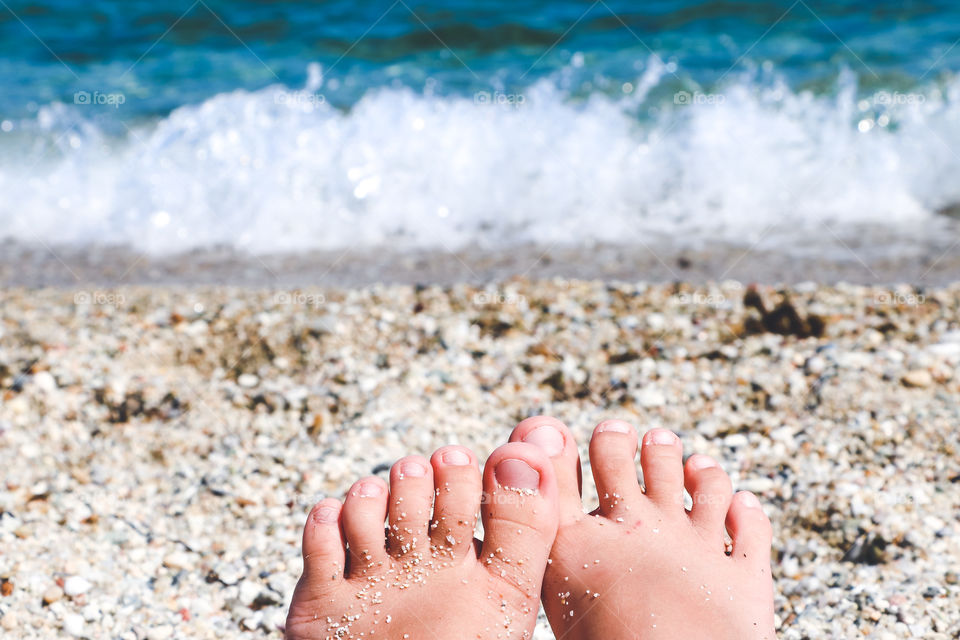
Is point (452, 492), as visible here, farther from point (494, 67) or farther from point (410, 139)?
point (494, 67)

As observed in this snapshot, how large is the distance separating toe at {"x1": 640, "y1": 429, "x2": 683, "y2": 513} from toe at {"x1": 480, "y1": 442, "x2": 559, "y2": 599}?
247 mm

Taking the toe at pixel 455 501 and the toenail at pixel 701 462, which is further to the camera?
the toenail at pixel 701 462

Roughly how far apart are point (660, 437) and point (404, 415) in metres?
0.65

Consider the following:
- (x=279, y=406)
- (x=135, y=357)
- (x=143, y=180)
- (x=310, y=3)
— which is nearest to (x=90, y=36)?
(x=310, y=3)

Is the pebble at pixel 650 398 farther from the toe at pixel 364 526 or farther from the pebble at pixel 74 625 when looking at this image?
the pebble at pixel 74 625

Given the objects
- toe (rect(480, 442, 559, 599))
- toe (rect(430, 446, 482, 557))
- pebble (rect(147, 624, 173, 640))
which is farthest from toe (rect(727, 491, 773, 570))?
pebble (rect(147, 624, 173, 640))

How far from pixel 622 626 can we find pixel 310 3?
221 inches

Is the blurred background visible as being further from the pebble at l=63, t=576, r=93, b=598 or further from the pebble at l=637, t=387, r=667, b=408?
the pebble at l=63, t=576, r=93, b=598

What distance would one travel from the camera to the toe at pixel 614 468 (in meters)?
1.72

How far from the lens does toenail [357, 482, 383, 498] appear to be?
1643 mm

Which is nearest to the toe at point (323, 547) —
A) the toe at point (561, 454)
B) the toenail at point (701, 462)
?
the toe at point (561, 454)

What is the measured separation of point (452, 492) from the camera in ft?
5.34

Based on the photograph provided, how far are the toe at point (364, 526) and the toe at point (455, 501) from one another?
0.35ft

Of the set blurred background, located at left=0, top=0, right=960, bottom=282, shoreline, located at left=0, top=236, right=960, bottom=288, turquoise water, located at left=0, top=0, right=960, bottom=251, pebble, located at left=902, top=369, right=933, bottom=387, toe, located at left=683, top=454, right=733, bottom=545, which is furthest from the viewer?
turquoise water, located at left=0, top=0, right=960, bottom=251
